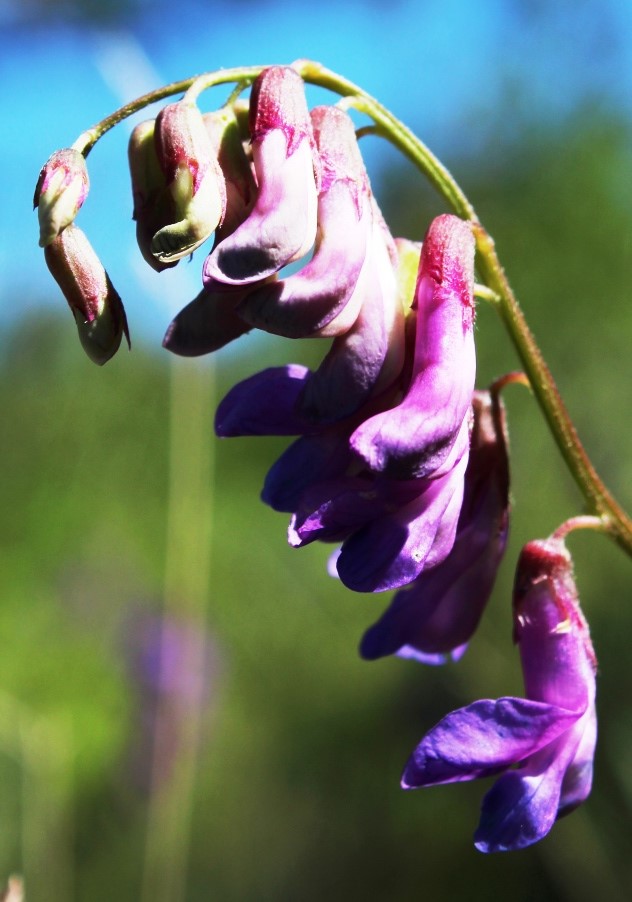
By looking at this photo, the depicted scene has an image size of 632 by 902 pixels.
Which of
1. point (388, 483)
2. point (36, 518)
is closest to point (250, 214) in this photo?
point (388, 483)

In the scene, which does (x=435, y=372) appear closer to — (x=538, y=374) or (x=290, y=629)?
(x=538, y=374)

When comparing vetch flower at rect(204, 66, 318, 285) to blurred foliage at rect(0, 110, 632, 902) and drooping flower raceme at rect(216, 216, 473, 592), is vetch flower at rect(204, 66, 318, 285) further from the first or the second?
blurred foliage at rect(0, 110, 632, 902)

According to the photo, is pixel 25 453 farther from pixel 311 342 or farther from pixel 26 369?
pixel 311 342

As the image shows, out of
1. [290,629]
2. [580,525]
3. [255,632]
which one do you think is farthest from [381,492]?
[255,632]

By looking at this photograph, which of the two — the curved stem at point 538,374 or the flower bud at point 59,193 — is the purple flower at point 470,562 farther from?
the flower bud at point 59,193

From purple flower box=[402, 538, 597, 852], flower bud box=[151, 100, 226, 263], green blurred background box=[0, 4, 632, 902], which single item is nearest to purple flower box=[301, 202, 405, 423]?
flower bud box=[151, 100, 226, 263]

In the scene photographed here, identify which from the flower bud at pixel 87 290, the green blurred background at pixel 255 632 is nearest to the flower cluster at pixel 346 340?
the flower bud at pixel 87 290

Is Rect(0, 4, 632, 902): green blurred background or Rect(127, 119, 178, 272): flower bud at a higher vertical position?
Rect(127, 119, 178, 272): flower bud
